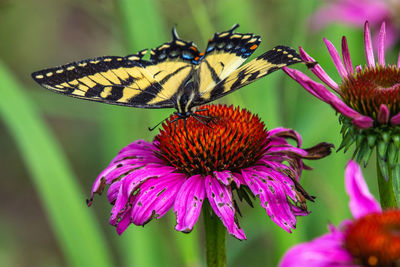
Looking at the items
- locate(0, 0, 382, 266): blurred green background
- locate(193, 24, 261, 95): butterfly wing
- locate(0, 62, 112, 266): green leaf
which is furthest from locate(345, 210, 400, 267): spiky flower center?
locate(0, 62, 112, 266): green leaf

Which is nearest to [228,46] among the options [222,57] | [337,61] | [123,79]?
[222,57]

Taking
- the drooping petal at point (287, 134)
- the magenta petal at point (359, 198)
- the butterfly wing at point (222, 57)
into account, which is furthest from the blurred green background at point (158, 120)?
the magenta petal at point (359, 198)

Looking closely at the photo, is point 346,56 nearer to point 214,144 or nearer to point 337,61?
point 337,61

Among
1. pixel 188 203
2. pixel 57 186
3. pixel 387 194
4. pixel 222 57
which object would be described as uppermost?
pixel 222 57

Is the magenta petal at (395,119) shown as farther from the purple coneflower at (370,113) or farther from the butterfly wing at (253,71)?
the butterfly wing at (253,71)

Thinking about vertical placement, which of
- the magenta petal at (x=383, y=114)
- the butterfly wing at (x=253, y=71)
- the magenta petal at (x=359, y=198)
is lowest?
the magenta petal at (x=359, y=198)

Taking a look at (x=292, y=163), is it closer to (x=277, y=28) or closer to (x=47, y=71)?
(x=47, y=71)

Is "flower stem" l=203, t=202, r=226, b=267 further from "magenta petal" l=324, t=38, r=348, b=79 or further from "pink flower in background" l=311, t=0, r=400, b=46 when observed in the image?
"pink flower in background" l=311, t=0, r=400, b=46
